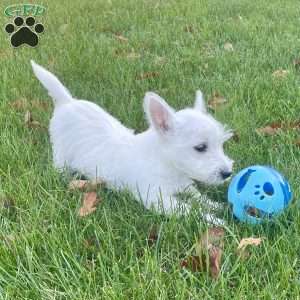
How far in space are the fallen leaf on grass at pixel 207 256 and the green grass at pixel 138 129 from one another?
0.03 metres

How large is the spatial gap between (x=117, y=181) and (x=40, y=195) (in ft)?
1.30

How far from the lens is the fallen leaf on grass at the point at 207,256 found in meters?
2.01

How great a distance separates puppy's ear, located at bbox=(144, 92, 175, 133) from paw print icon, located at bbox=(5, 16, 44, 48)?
2.04 m

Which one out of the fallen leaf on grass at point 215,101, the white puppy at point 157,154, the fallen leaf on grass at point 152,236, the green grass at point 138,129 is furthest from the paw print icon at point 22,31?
the fallen leaf on grass at point 152,236

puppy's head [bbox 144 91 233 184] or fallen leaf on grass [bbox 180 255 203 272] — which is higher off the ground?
puppy's head [bbox 144 91 233 184]

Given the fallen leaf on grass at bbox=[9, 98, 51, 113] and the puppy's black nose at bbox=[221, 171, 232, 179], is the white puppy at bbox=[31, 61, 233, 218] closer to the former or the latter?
the puppy's black nose at bbox=[221, 171, 232, 179]

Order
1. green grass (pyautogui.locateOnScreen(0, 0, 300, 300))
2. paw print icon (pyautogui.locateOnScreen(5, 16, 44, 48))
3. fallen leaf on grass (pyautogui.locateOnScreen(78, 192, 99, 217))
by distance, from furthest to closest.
Answer: paw print icon (pyautogui.locateOnScreen(5, 16, 44, 48)) < fallen leaf on grass (pyautogui.locateOnScreen(78, 192, 99, 217)) < green grass (pyautogui.locateOnScreen(0, 0, 300, 300))

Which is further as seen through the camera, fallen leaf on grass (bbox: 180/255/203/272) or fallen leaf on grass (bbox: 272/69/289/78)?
fallen leaf on grass (bbox: 272/69/289/78)

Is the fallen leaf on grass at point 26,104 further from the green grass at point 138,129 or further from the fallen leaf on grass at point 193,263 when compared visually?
the fallen leaf on grass at point 193,263

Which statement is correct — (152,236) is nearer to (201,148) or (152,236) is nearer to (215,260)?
(215,260)

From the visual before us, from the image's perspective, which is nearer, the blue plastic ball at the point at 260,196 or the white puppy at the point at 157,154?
the blue plastic ball at the point at 260,196

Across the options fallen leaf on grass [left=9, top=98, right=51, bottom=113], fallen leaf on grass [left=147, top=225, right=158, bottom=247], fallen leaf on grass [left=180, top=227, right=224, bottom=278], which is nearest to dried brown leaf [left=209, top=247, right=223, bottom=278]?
fallen leaf on grass [left=180, top=227, right=224, bottom=278]

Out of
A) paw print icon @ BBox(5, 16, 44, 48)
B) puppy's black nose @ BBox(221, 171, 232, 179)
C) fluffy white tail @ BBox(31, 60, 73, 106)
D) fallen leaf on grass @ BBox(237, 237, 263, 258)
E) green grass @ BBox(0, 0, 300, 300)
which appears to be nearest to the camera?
green grass @ BBox(0, 0, 300, 300)

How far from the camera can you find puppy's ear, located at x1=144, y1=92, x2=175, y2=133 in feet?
8.43
